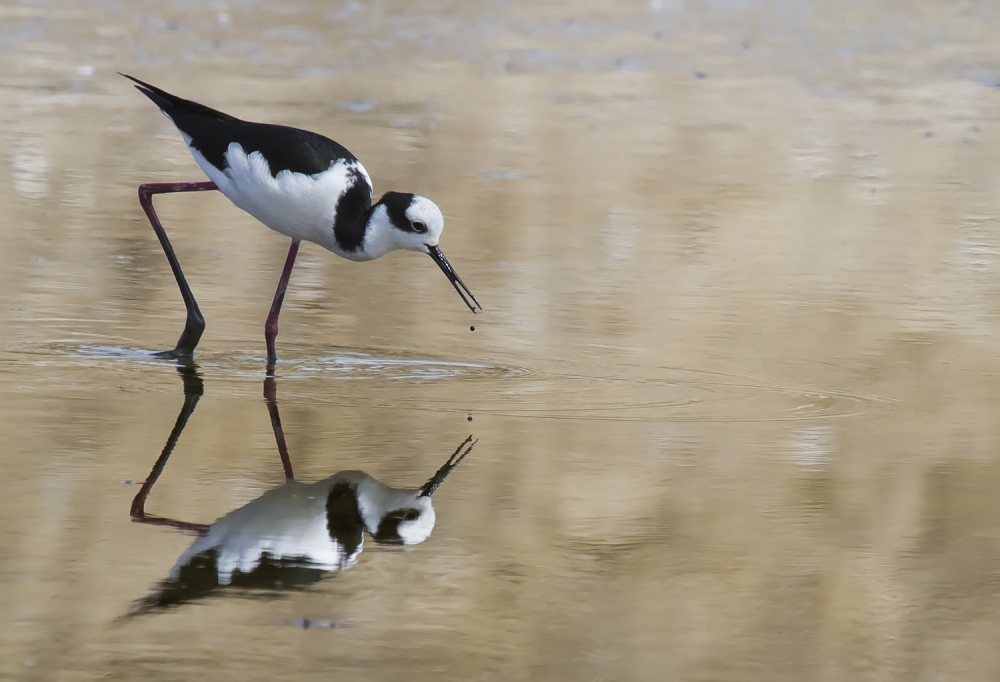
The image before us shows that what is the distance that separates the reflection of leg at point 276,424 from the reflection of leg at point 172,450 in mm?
223

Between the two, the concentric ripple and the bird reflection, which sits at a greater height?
the bird reflection

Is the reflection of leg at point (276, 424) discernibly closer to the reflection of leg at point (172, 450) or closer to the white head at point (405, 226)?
the reflection of leg at point (172, 450)

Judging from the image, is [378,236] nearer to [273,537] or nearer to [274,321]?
[274,321]

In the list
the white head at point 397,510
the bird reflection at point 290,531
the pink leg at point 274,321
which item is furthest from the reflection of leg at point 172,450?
the white head at point 397,510

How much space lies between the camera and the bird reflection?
3.81 metres

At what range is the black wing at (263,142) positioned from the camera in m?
5.96

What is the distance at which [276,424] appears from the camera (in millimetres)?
5082

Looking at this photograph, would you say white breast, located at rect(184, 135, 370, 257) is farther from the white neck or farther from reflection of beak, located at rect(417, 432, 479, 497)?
reflection of beak, located at rect(417, 432, 479, 497)

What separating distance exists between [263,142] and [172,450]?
65.6 inches

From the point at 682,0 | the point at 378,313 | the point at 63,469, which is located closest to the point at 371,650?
the point at 63,469

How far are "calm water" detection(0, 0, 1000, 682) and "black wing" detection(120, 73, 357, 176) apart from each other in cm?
69

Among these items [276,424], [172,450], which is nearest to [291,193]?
[276,424]

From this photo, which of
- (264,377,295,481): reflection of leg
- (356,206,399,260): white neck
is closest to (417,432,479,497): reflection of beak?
(264,377,295,481): reflection of leg

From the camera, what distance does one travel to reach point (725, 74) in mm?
14789
